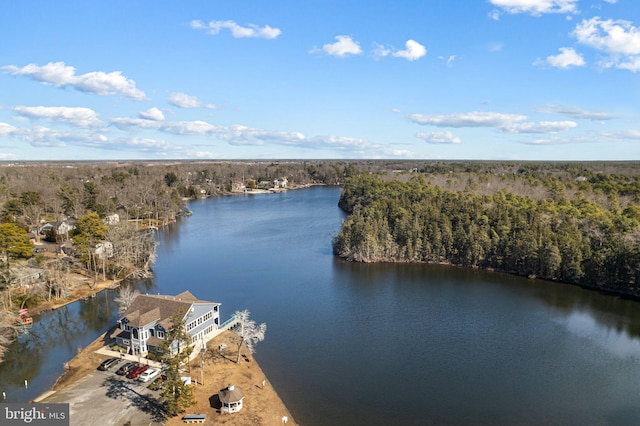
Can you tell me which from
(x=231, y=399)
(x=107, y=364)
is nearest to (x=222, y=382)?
(x=231, y=399)

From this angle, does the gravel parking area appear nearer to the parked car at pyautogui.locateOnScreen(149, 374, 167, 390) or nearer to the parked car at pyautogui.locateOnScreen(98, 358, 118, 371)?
the parked car at pyautogui.locateOnScreen(149, 374, 167, 390)

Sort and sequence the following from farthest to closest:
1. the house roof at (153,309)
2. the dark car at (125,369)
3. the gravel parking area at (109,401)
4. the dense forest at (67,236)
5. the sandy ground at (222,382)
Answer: the dense forest at (67,236) < the house roof at (153,309) < the dark car at (125,369) < the sandy ground at (222,382) < the gravel parking area at (109,401)

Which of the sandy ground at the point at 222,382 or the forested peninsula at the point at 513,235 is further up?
the forested peninsula at the point at 513,235

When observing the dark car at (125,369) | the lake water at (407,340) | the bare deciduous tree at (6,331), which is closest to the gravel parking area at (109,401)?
the dark car at (125,369)

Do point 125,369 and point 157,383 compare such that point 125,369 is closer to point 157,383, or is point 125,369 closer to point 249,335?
point 157,383

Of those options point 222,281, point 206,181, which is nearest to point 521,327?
point 222,281

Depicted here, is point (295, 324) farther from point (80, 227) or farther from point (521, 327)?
point (80, 227)

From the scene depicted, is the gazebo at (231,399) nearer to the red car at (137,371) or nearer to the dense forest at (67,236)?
the red car at (137,371)
